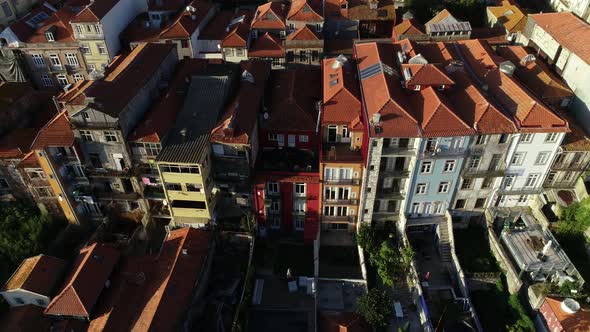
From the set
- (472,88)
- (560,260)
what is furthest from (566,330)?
(472,88)

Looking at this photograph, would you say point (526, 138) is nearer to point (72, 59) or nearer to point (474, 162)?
point (474, 162)

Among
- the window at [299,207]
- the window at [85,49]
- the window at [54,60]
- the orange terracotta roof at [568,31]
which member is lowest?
the window at [299,207]

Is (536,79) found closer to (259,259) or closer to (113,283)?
(259,259)

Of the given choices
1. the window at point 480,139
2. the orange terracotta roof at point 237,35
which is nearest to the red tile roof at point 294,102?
the orange terracotta roof at point 237,35

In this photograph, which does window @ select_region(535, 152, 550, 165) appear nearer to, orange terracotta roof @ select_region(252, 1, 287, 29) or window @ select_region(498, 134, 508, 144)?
window @ select_region(498, 134, 508, 144)

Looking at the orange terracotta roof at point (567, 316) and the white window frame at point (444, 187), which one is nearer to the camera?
the orange terracotta roof at point (567, 316)

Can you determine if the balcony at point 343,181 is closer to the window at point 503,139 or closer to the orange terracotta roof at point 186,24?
the window at point 503,139
